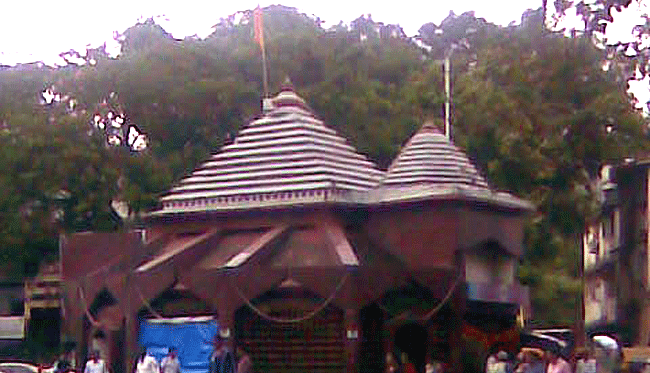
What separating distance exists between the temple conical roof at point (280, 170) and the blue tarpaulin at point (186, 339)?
3.04 meters

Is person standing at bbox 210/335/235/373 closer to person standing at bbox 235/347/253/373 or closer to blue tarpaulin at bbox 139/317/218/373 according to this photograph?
person standing at bbox 235/347/253/373

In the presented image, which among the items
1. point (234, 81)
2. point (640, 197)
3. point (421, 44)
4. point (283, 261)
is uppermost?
point (421, 44)

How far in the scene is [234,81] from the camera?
158 ft

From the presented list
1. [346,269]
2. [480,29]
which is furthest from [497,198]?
[480,29]

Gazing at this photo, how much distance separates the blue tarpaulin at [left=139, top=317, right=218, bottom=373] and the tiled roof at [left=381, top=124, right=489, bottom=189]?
5439 millimetres

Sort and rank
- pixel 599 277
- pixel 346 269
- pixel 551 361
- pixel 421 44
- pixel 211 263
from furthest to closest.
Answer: pixel 421 44 < pixel 599 277 < pixel 211 263 < pixel 346 269 < pixel 551 361

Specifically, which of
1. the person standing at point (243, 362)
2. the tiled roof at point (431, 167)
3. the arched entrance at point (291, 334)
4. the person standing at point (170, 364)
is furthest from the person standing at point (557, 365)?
the person standing at point (170, 364)

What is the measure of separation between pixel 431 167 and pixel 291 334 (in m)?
5.07

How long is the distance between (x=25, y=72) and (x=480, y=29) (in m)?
19.4

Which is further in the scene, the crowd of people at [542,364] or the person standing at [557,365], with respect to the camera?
the crowd of people at [542,364]

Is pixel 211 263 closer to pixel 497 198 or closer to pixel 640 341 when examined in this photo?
pixel 497 198

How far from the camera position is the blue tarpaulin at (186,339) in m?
34.2

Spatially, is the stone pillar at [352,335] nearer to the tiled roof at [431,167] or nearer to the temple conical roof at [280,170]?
the temple conical roof at [280,170]

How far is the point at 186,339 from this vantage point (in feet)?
113
